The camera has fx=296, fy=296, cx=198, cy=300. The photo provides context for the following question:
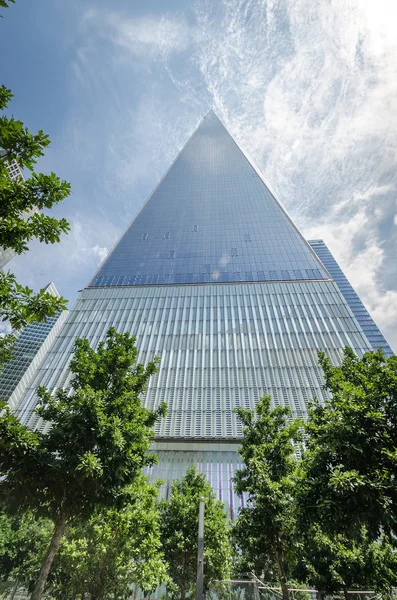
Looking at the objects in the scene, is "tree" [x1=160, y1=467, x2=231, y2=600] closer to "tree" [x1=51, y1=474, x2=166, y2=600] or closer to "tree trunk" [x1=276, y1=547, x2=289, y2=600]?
"tree" [x1=51, y1=474, x2=166, y2=600]

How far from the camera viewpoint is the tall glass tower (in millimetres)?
32625

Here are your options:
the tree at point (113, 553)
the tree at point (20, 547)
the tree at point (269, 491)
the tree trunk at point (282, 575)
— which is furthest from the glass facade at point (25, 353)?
the tree trunk at point (282, 575)

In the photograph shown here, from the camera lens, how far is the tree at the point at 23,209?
6.70 meters

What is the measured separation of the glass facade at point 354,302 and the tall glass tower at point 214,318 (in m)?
38.0

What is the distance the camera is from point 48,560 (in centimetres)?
864

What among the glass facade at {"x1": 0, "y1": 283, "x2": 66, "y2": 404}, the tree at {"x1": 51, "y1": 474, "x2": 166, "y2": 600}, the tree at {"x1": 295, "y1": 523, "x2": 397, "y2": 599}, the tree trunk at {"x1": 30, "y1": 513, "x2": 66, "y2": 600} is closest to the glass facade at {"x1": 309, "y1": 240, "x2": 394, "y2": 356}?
the tree at {"x1": 295, "y1": 523, "x2": 397, "y2": 599}

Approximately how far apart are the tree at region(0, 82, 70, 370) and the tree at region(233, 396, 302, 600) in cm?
1043

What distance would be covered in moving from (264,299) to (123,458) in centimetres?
4013

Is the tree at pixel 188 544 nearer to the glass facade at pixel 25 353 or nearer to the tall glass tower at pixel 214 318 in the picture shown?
the tall glass tower at pixel 214 318

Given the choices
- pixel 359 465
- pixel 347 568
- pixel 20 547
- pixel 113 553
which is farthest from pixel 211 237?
pixel 359 465

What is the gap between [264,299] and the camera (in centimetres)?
4681

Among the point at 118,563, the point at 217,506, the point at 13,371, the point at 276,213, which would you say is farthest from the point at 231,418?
the point at 13,371

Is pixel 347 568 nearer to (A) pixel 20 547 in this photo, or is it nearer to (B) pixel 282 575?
(B) pixel 282 575

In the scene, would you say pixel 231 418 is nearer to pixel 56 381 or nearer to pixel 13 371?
pixel 56 381
